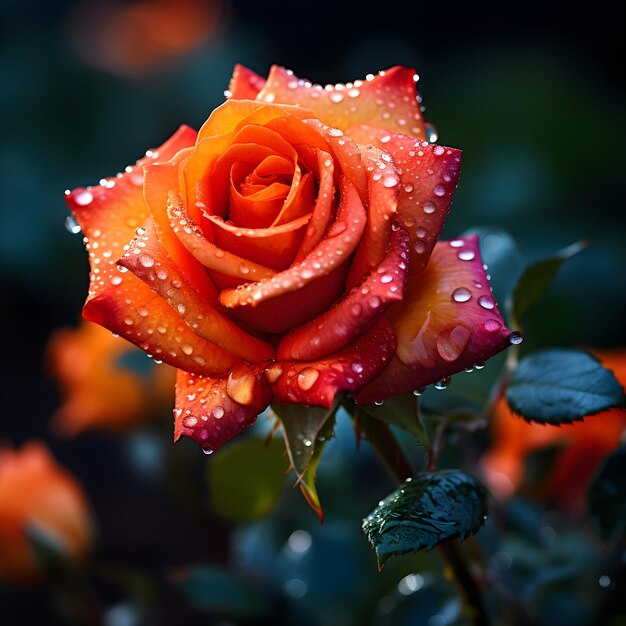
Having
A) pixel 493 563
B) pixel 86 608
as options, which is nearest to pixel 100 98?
pixel 86 608

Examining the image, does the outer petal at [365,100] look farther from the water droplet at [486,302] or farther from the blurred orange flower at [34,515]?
the blurred orange flower at [34,515]

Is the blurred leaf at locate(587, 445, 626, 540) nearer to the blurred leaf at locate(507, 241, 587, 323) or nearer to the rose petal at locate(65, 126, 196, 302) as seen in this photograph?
the blurred leaf at locate(507, 241, 587, 323)

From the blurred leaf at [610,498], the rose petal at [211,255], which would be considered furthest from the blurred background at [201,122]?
the rose petal at [211,255]

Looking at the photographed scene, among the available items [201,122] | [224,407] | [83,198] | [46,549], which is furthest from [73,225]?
[201,122]

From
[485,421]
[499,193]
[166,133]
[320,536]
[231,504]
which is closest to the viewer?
[485,421]

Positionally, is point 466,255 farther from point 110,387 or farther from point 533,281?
point 110,387

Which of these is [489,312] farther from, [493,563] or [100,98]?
[100,98]
